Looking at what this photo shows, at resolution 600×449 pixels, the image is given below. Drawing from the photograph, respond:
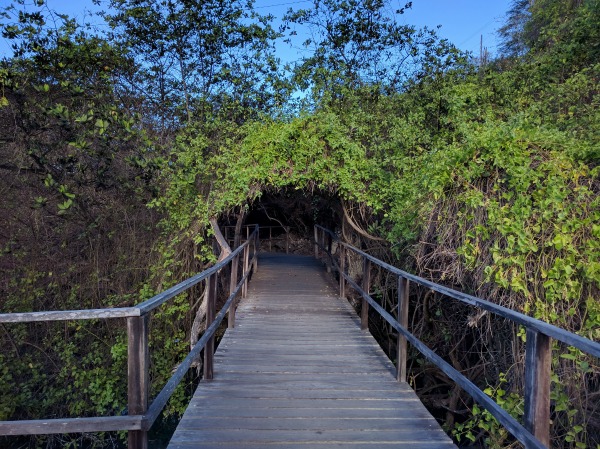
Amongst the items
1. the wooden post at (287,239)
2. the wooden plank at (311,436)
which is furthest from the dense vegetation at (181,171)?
the wooden post at (287,239)

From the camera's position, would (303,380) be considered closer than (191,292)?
Yes

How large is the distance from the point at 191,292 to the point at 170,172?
241cm

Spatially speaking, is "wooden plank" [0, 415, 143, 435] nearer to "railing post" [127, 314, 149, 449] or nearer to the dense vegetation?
"railing post" [127, 314, 149, 449]

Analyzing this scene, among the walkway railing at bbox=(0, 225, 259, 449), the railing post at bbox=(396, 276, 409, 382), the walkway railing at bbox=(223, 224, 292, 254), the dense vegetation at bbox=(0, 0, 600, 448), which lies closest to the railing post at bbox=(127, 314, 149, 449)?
the walkway railing at bbox=(0, 225, 259, 449)

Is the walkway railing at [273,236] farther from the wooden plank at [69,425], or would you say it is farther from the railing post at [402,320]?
the wooden plank at [69,425]

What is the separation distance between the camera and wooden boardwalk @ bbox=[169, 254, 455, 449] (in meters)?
2.95

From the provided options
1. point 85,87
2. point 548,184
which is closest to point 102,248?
point 85,87

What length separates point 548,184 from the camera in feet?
14.4

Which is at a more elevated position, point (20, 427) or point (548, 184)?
point (548, 184)

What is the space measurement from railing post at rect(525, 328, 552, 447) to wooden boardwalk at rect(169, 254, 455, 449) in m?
1.01

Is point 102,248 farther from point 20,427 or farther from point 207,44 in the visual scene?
point 20,427

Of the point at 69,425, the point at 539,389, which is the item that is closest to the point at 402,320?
the point at 539,389

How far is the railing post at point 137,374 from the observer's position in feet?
7.07

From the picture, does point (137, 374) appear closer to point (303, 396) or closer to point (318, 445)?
point (318, 445)
